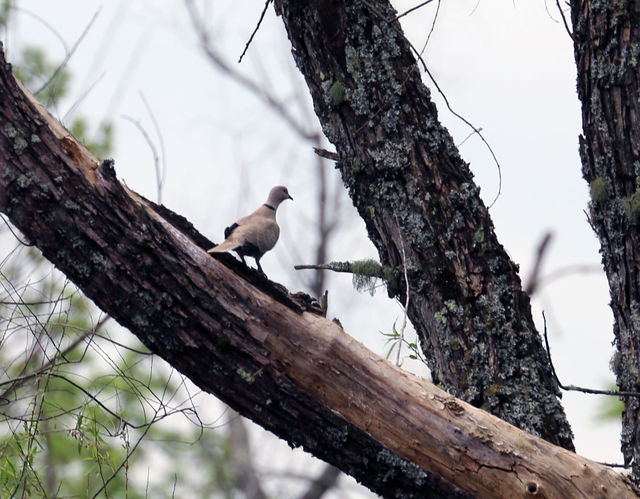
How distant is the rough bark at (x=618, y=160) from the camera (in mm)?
2791

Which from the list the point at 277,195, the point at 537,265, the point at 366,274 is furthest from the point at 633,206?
the point at 277,195

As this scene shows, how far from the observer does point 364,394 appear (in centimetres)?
237

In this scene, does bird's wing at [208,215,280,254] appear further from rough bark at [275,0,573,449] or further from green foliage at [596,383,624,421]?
green foliage at [596,383,624,421]

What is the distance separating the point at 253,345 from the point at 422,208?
3.35 ft

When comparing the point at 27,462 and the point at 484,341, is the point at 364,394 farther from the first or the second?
the point at 27,462

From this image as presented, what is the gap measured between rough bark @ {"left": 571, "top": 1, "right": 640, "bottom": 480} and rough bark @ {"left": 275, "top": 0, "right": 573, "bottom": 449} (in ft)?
0.94

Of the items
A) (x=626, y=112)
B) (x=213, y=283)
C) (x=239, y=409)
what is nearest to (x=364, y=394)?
(x=239, y=409)

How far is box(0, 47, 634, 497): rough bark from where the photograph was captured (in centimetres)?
216

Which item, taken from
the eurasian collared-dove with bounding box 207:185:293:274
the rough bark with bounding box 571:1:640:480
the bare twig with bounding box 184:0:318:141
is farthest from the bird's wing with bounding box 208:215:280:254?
the bare twig with bounding box 184:0:318:141

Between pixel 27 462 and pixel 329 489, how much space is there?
358 inches

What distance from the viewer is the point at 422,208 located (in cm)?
302

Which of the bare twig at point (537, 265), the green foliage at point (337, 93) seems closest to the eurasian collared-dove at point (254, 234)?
the green foliage at point (337, 93)

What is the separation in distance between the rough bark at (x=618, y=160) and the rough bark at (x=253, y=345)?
533mm

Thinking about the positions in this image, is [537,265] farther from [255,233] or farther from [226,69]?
[226,69]
